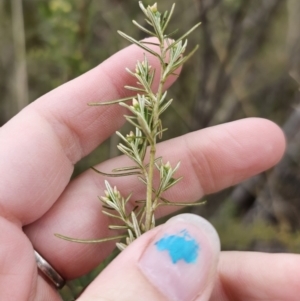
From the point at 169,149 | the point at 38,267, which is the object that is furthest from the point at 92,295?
the point at 169,149

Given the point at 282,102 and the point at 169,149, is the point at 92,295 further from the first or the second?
the point at 282,102

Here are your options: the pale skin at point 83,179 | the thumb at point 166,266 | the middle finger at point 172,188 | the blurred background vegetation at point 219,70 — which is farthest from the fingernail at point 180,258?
the blurred background vegetation at point 219,70

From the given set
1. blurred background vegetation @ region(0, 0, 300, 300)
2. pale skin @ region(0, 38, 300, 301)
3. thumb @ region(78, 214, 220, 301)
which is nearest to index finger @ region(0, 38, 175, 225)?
pale skin @ region(0, 38, 300, 301)

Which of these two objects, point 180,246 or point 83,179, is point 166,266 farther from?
point 83,179

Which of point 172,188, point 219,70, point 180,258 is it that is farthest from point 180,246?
point 219,70

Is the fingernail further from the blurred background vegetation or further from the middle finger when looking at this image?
the blurred background vegetation

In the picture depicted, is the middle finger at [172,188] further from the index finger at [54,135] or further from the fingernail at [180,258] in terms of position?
the fingernail at [180,258]
